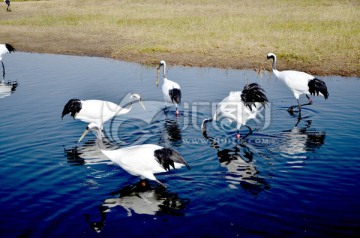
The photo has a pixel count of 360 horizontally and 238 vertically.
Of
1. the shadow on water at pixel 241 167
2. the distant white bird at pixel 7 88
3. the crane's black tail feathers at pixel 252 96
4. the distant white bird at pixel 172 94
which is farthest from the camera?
the distant white bird at pixel 7 88

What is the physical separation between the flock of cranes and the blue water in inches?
17.9

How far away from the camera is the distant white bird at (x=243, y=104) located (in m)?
11.6

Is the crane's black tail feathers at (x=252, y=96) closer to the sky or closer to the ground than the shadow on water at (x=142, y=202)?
closer to the sky

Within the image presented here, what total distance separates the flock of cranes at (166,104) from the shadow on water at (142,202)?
0.29 m

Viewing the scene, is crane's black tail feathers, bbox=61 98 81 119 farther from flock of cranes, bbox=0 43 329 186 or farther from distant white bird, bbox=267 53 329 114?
distant white bird, bbox=267 53 329 114

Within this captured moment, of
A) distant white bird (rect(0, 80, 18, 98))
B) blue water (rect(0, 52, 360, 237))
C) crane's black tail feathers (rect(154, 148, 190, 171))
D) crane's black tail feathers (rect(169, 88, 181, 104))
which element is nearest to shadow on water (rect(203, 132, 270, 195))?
blue water (rect(0, 52, 360, 237))

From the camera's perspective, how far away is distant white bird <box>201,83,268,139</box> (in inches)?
455

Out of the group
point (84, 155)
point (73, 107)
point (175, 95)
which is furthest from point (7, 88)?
point (84, 155)

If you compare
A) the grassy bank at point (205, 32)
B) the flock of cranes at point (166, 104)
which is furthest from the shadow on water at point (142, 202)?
the grassy bank at point (205, 32)

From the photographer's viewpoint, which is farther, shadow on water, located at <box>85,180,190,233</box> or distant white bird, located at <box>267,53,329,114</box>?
distant white bird, located at <box>267,53,329,114</box>

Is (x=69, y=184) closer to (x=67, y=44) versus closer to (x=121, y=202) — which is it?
(x=121, y=202)

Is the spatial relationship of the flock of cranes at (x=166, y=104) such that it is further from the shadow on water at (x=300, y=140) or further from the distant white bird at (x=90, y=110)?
the shadow on water at (x=300, y=140)

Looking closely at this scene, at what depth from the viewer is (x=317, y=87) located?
13867 mm

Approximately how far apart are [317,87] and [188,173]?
22.3ft
